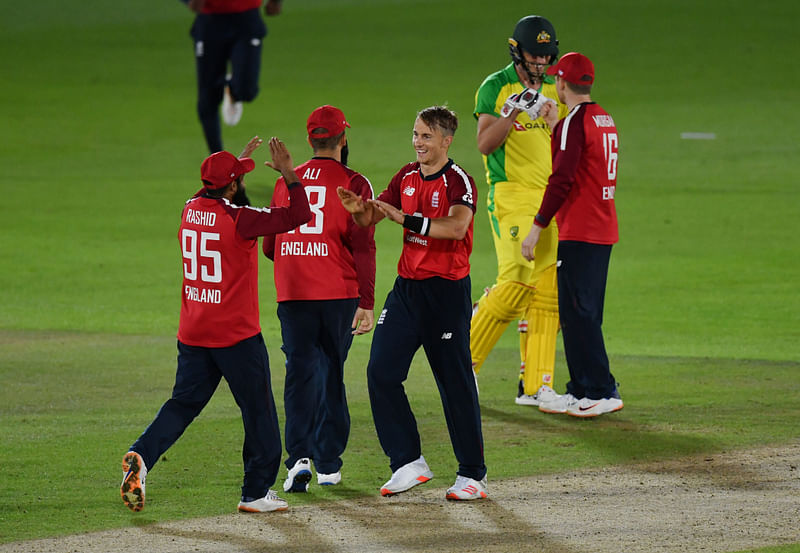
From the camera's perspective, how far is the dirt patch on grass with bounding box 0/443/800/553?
6402 millimetres

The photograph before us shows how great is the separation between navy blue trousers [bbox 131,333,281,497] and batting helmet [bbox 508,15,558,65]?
341cm

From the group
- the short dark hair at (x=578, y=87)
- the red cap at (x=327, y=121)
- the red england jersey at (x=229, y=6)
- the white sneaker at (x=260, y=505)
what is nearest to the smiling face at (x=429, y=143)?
the red cap at (x=327, y=121)

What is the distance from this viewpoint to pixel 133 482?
6.85 meters

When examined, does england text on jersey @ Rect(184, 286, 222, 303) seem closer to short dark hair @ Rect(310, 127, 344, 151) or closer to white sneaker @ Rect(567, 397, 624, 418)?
short dark hair @ Rect(310, 127, 344, 151)

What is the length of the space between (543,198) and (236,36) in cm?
974

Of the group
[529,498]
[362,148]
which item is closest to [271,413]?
[529,498]

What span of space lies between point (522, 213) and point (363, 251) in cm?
230

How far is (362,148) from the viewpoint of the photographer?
908 inches

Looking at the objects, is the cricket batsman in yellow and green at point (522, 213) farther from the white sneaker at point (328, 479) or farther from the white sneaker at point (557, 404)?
the white sneaker at point (328, 479)

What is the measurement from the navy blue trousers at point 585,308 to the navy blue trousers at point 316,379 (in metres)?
2.00

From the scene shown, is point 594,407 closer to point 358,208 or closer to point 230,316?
point 358,208

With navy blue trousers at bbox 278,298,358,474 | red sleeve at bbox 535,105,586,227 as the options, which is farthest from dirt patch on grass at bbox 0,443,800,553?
red sleeve at bbox 535,105,586,227

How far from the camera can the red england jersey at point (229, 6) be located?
703 inches

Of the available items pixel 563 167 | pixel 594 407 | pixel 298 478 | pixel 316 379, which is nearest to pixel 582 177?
pixel 563 167
